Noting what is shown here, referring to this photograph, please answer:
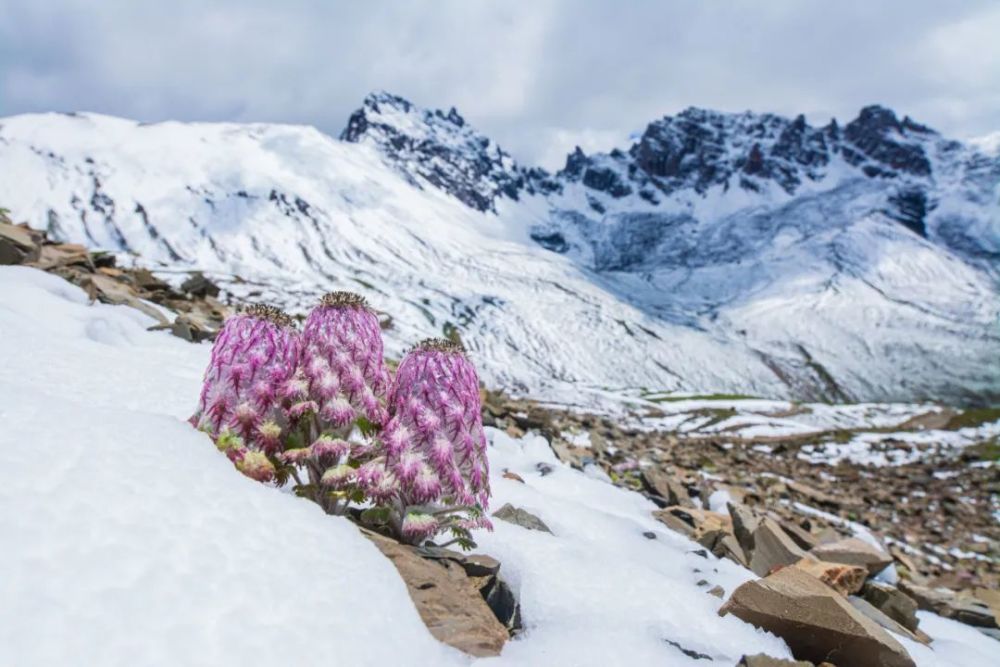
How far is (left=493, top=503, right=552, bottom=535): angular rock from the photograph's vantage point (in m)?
6.48

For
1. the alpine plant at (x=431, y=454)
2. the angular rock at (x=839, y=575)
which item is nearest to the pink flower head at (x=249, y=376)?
the alpine plant at (x=431, y=454)

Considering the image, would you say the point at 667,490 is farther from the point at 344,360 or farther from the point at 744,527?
the point at 344,360

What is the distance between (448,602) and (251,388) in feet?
7.42

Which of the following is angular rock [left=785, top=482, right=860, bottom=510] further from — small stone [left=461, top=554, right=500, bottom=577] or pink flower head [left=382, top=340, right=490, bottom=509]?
pink flower head [left=382, top=340, right=490, bottom=509]

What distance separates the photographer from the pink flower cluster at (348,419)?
4629mm

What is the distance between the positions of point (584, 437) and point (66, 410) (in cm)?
1774

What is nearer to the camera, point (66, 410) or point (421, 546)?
point (66, 410)

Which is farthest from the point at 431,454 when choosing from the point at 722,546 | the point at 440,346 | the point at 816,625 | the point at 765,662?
the point at 722,546

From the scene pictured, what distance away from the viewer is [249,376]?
485 cm

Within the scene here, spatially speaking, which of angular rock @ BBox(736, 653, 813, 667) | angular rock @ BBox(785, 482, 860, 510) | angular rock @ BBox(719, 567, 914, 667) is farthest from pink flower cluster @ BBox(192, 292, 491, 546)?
angular rock @ BBox(785, 482, 860, 510)

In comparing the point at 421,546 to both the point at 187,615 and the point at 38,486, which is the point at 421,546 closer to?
the point at 187,615

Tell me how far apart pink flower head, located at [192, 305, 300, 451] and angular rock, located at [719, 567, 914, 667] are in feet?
13.9

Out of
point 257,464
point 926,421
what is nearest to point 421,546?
point 257,464

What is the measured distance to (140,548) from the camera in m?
3.18
